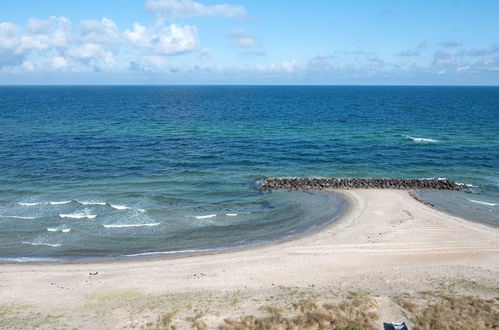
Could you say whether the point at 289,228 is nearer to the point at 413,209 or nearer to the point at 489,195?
the point at 413,209

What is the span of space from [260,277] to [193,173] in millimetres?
30218

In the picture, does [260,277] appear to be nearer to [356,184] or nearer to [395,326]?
[395,326]

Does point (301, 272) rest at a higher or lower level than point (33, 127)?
lower

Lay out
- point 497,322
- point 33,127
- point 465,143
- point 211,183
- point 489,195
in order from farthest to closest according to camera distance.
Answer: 1. point 33,127
2. point 465,143
3. point 211,183
4. point 489,195
5. point 497,322

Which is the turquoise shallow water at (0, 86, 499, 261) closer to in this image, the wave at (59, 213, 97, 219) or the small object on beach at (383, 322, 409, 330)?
the wave at (59, 213, 97, 219)

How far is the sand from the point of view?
75.6ft

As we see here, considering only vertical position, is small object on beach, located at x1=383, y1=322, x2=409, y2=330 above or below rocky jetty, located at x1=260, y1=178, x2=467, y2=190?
below

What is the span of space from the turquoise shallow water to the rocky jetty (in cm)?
233

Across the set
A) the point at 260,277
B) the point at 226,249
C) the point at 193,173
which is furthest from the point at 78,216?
the point at 260,277

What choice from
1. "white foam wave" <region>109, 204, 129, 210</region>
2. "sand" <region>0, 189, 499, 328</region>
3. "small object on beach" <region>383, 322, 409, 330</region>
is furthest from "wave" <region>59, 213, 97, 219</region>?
"small object on beach" <region>383, 322, 409, 330</region>

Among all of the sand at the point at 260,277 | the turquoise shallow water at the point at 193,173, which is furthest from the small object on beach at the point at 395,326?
the turquoise shallow water at the point at 193,173

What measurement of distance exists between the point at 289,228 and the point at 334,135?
1931 inches

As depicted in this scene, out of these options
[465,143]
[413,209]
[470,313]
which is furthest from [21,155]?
[465,143]

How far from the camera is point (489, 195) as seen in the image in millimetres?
46812
